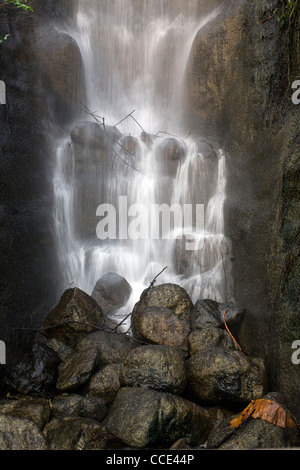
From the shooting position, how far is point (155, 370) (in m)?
4.08

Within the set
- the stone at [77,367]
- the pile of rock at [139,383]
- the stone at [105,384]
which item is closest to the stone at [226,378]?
the pile of rock at [139,383]

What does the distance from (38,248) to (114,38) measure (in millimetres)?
7857

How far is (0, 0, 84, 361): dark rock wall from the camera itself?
5.34 m

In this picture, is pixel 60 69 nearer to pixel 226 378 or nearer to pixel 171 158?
pixel 171 158

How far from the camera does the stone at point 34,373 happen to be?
14.7ft

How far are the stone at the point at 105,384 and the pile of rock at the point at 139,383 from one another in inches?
0.5

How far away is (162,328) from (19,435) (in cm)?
230

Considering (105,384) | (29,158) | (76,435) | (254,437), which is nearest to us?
(254,437)

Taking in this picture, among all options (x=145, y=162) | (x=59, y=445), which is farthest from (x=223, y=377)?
(x=145, y=162)

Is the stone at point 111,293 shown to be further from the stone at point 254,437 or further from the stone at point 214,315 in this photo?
the stone at point 254,437

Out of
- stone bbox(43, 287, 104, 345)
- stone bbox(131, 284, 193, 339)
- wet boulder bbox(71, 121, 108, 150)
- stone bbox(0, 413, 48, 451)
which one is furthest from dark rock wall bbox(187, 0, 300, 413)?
wet boulder bbox(71, 121, 108, 150)

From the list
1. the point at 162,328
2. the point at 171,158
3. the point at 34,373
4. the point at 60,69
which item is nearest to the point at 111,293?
the point at 162,328

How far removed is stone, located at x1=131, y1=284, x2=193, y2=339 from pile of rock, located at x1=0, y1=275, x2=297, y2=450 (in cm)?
2
